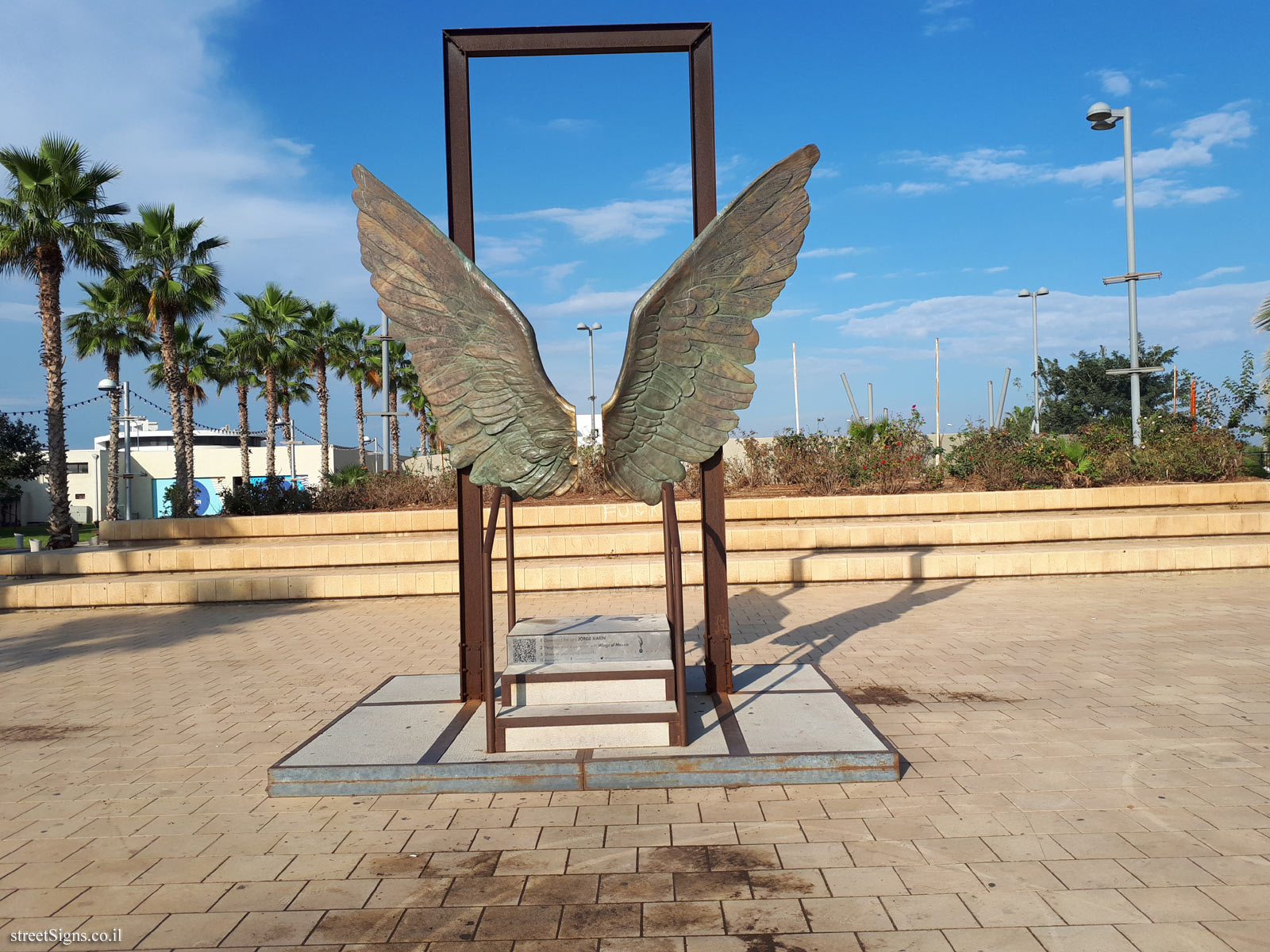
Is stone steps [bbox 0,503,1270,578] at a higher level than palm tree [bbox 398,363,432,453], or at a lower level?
lower

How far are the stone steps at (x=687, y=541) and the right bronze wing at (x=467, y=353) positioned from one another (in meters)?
6.45

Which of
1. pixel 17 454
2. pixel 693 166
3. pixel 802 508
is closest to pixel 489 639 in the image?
pixel 693 166

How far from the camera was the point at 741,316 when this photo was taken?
15.4ft

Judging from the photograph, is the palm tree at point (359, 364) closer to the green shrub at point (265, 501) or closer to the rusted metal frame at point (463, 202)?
the green shrub at point (265, 501)

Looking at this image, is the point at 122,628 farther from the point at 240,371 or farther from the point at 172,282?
the point at 240,371

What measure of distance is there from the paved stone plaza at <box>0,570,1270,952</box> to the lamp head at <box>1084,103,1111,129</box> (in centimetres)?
1027

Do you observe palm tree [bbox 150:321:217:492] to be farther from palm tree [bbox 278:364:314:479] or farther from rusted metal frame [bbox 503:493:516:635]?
rusted metal frame [bbox 503:493:516:635]

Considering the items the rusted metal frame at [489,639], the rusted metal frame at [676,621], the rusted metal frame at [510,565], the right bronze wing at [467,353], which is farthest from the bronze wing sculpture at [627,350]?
the rusted metal frame at [510,565]

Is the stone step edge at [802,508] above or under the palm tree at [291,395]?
under

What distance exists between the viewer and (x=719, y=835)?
361cm

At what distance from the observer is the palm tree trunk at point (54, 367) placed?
1766 cm

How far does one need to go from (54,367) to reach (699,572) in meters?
15.7

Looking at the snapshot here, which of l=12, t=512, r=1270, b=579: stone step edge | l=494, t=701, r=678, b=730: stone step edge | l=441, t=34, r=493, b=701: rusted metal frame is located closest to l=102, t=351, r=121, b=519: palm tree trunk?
l=12, t=512, r=1270, b=579: stone step edge

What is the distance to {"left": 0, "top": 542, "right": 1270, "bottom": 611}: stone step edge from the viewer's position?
34.1 ft
